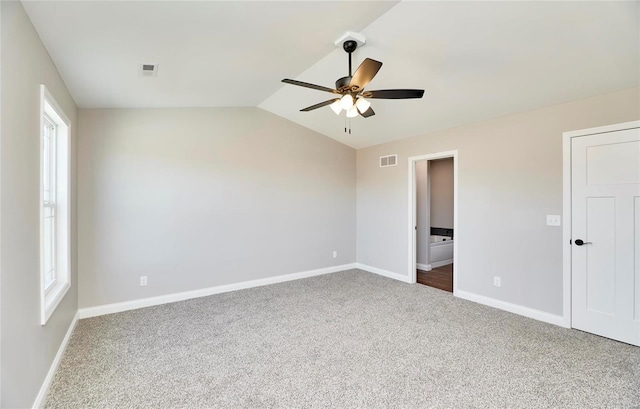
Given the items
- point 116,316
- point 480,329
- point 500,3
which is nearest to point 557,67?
point 500,3

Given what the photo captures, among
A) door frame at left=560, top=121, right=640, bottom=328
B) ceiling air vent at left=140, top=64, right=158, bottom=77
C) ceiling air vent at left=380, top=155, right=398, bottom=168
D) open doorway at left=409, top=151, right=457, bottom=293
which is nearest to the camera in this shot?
ceiling air vent at left=140, top=64, right=158, bottom=77

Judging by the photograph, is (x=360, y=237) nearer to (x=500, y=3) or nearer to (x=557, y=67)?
(x=557, y=67)

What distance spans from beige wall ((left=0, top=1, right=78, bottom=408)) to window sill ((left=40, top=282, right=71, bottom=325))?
0.08 metres

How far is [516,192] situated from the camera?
353 cm

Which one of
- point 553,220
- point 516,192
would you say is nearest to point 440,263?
point 516,192

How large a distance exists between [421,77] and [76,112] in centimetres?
390

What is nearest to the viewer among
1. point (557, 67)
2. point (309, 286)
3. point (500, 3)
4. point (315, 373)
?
point (500, 3)

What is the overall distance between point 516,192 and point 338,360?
2.82 meters

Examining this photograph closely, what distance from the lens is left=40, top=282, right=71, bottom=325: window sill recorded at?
2105 mm

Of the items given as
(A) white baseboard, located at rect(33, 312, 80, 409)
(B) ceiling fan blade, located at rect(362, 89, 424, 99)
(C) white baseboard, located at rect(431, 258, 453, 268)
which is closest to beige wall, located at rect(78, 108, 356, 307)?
(A) white baseboard, located at rect(33, 312, 80, 409)

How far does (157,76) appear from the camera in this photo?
→ 9.50ft

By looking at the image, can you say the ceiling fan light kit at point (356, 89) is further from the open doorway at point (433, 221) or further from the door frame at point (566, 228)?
the open doorway at point (433, 221)

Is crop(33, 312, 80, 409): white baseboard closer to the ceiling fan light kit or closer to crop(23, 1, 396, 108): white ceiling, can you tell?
crop(23, 1, 396, 108): white ceiling

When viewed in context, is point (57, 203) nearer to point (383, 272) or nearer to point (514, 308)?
point (383, 272)
